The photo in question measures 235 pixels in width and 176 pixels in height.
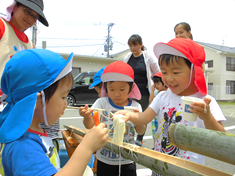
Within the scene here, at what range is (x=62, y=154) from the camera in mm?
2627

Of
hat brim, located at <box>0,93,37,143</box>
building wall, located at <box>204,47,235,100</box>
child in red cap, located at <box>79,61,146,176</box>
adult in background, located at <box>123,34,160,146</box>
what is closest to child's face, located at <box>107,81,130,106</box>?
child in red cap, located at <box>79,61,146,176</box>

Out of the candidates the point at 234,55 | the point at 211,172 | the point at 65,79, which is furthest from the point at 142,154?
the point at 234,55

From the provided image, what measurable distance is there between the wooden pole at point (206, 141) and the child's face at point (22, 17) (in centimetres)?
233

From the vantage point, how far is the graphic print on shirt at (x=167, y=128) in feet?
5.41

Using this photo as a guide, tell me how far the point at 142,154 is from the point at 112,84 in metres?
1.18

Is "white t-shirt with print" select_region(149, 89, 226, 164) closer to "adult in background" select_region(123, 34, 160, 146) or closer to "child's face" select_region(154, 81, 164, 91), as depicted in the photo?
"adult in background" select_region(123, 34, 160, 146)

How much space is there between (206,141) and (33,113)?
0.99 meters

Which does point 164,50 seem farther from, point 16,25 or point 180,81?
point 16,25

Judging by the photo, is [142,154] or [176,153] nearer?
[142,154]

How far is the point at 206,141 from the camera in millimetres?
763

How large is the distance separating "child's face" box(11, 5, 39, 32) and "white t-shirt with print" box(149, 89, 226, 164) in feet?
6.62

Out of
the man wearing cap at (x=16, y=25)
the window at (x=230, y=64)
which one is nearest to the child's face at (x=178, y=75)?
the man wearing cap at (x=16, y=25)

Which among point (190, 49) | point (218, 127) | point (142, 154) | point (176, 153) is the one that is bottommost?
point (176, 153)

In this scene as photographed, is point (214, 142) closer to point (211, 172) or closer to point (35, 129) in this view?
point (211, 172)
